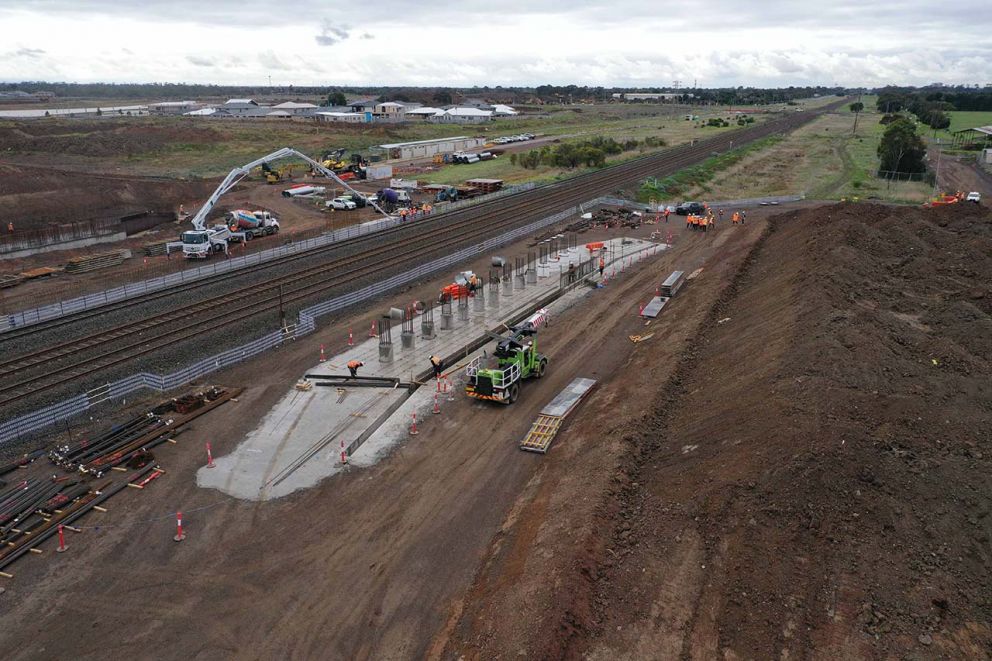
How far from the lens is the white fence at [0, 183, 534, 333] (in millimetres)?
31891

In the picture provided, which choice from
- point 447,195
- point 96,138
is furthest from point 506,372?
point 96,138

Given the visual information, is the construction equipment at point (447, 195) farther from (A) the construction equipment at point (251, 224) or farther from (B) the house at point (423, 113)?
(B) the house at point (423, 113)

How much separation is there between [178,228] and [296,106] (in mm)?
126783

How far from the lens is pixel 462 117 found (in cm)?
16588

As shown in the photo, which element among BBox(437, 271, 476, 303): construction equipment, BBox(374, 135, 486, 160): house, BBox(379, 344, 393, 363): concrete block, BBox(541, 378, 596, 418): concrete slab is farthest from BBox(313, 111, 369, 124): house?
BBox(541, 378, 596, 418): concrete slab

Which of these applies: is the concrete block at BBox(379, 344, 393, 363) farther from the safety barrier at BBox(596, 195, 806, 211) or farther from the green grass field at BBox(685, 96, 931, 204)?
the green grass field at BBox(685, 96, 931, 204)

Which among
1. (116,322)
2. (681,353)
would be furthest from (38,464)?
(681,353)

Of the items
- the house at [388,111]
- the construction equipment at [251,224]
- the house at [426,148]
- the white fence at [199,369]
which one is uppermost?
the house at [388,111]

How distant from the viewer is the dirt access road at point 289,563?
45.7ft

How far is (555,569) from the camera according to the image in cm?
1496

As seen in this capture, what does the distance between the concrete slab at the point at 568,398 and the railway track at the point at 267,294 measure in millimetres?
14188

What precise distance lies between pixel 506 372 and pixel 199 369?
12153 millimetres

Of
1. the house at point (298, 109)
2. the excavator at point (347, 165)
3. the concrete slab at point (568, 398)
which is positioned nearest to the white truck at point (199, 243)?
the concrete slab at point (568, 398)

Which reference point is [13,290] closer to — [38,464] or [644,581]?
[38,464]
